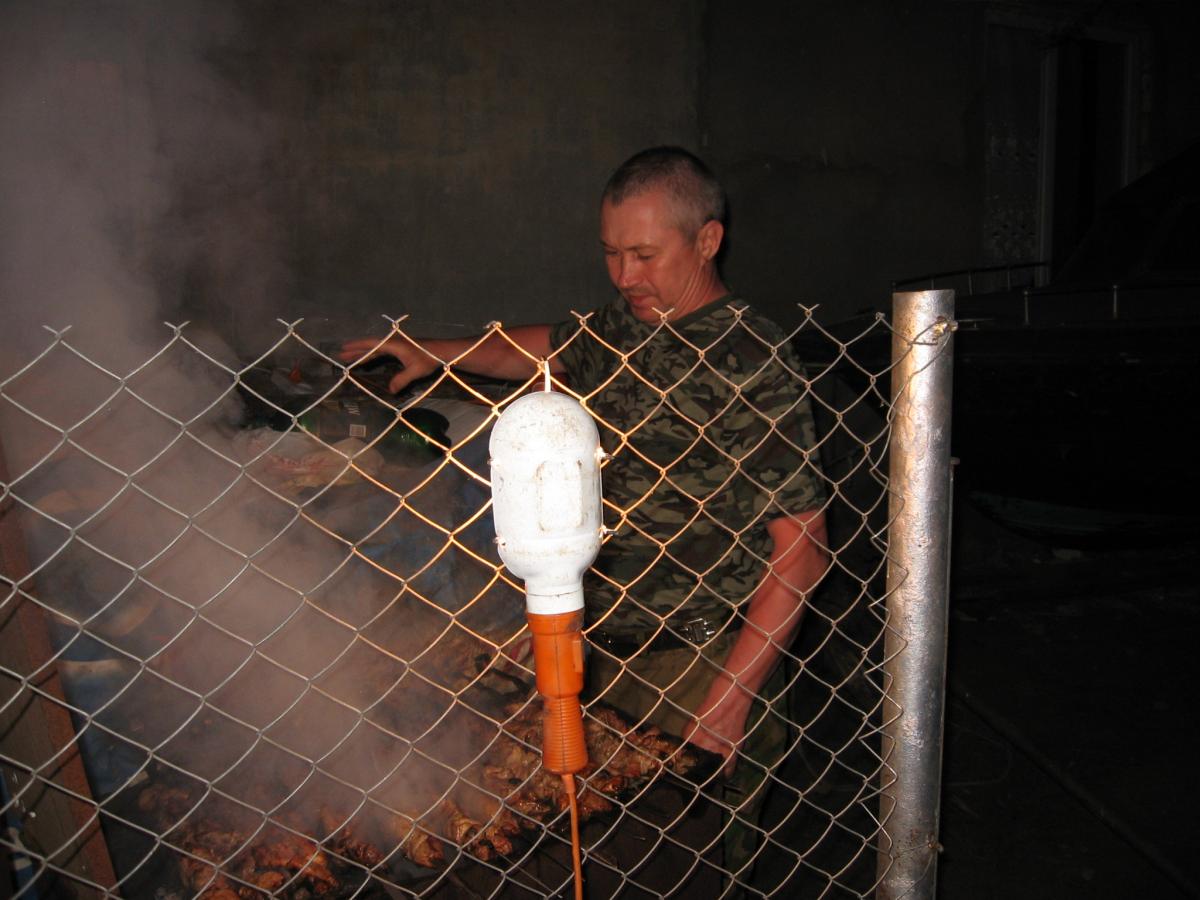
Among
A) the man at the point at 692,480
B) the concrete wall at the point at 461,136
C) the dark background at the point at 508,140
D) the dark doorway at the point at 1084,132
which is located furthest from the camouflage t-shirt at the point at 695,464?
the dark doorway at the point at 1084,132

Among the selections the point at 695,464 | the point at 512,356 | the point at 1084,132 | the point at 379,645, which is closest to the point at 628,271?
the point at 695,464

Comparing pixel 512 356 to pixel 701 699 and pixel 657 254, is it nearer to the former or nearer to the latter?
pixel 657 254

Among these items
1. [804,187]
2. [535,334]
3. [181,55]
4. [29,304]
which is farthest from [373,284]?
[804,187]

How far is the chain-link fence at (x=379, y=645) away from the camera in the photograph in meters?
1.61

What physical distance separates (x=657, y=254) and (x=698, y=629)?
1.08 metres

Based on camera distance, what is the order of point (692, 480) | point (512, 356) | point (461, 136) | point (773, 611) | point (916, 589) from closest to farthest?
point (916, 589)
point (773, 611)
point (692, 480)
point (512, 356)
point (461, 136)

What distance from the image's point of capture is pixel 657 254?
237 cm

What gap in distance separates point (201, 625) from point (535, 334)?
1.40m

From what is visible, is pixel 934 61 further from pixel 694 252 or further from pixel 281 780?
pixel 281 780

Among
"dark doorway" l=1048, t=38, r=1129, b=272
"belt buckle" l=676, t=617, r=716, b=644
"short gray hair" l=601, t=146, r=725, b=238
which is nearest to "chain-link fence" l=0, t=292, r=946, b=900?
"belt buckle" l=676, t=617, r=716, b=644

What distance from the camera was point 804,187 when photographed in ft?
20.6

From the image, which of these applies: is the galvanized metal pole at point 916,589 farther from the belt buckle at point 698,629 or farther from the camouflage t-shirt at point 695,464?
the belt buckle at point 698,629

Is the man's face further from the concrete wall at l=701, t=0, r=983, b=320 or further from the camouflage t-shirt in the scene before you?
the concrete wall at l=701, t=0, r=983, b=320

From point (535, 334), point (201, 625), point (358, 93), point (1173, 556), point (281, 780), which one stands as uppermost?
point (358, 93)
